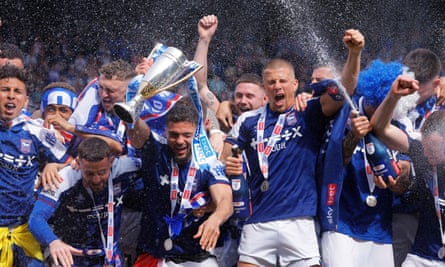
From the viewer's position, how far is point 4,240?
590cm

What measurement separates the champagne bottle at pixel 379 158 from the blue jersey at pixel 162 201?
3.19ft

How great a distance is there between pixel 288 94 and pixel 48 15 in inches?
334

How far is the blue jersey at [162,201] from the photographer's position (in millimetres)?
5617

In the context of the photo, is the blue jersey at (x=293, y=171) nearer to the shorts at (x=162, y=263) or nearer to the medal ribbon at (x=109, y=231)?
the shorts at (x=162, y=263)

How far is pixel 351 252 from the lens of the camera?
18.5 feet

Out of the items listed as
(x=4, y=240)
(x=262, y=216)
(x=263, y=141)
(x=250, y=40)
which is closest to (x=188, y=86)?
(x=263, y=141)

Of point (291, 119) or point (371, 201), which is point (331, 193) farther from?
point (291, 119)

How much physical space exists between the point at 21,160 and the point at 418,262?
2.87 m

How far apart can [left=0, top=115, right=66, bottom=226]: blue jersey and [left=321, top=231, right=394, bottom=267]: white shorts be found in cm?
205

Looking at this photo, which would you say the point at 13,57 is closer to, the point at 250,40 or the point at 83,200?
the point at 83,200

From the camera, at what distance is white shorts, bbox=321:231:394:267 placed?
5.59 metres

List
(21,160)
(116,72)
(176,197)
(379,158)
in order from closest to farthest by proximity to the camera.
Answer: (379,158)
(176,197)
(21,160)
(116,72)

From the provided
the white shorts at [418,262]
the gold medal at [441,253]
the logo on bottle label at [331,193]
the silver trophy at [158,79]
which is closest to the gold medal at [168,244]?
the silver trophy at [158,79]

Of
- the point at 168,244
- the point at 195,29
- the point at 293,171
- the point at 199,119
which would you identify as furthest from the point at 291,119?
the point at 195,29
